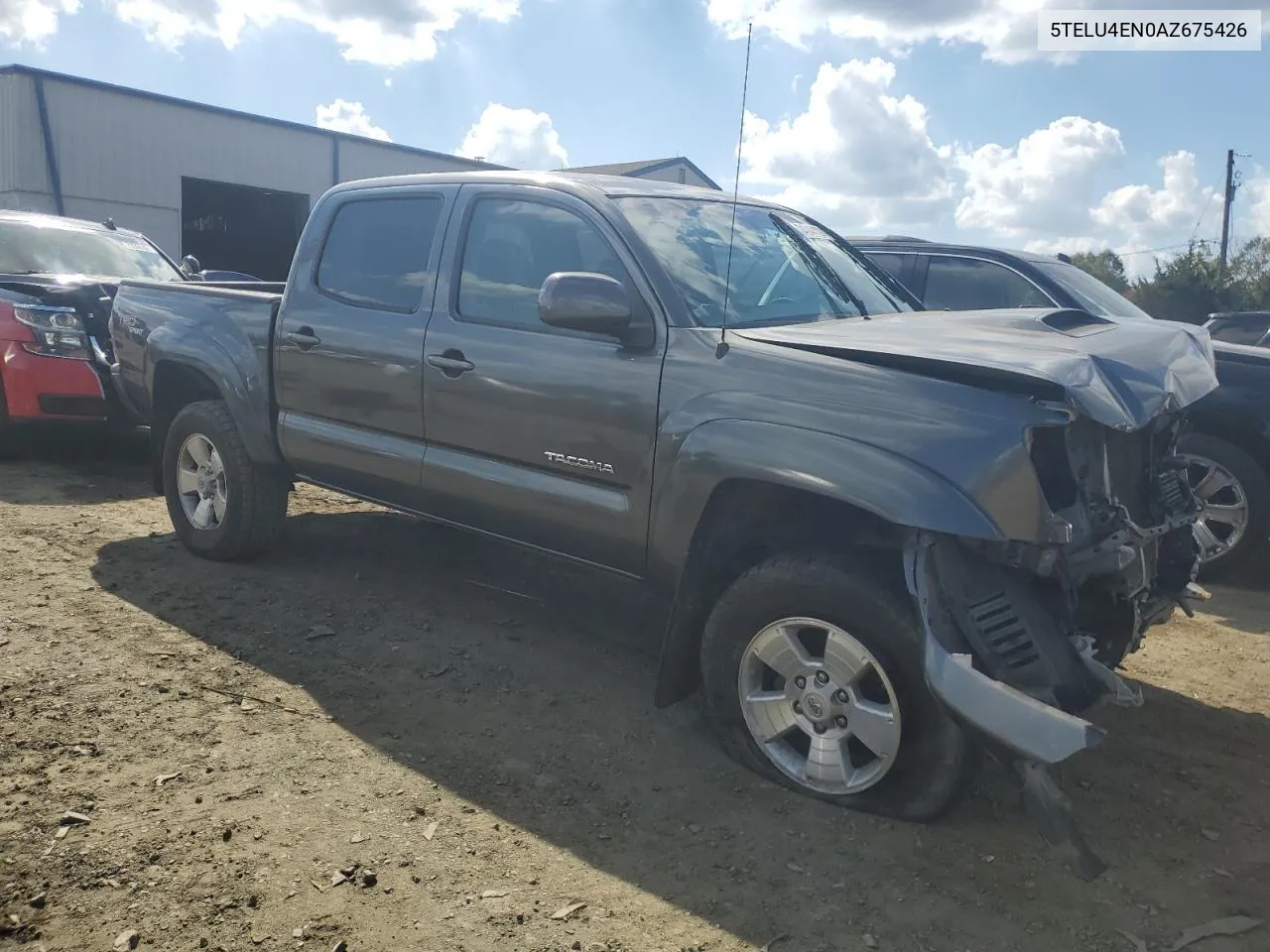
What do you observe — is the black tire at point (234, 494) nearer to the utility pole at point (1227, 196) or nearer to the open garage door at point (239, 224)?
the open garage door at point (239, 224)

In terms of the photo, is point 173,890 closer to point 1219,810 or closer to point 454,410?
point 454,410

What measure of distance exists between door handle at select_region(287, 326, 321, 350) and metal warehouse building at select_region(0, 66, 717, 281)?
18.7 m

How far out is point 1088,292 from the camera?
6.88 meters

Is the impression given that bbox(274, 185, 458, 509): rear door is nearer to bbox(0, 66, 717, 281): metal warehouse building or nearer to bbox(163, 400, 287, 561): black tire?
bbox(163, 400, 287, 561): black tire

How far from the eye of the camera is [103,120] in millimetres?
21531

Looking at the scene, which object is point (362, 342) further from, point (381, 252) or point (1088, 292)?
point (1088, 292)

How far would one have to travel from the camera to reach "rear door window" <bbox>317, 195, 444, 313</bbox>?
4543mm

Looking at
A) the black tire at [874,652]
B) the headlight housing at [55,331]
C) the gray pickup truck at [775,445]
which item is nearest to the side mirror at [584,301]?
the gray pickup truck at [775,445]

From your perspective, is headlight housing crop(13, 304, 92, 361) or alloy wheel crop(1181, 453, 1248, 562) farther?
headlight housing crop(13, 304, 92, 361)

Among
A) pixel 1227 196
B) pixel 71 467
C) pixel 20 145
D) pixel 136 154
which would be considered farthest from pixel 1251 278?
pixel 71 467

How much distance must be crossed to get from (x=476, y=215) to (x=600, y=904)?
2779 millimetres

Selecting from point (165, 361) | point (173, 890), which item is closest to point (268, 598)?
point (165, 361)

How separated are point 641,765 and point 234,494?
2791mm

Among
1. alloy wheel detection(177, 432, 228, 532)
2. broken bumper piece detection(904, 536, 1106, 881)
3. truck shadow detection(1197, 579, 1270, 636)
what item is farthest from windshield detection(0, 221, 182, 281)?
truck shadow detection(1197, 579, 1270, 636)
